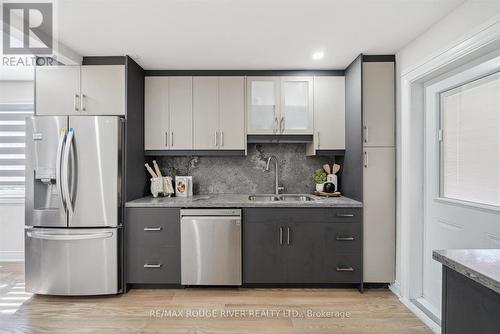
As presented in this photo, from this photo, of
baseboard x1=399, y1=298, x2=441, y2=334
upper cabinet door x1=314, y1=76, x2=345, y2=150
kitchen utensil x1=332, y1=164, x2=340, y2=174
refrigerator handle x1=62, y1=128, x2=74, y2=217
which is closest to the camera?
baseboard x1=399, y1=298, x2=441, y2=334

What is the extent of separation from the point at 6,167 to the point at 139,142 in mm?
2060

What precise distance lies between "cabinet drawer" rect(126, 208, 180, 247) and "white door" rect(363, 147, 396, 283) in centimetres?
189

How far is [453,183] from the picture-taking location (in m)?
2.26

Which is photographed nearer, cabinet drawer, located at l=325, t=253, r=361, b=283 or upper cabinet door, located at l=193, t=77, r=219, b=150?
cabinet drawer, located at l=325, t=253, r=361, b=283

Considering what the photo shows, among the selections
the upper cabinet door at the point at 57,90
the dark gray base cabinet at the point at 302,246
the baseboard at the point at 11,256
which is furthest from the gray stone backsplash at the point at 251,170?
the baseboard at the point at 11,256

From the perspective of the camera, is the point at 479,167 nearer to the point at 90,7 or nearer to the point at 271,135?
the point at 271,135

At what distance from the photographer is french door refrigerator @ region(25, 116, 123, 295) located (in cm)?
262

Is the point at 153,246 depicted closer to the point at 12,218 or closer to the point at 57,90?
the point at 57,90

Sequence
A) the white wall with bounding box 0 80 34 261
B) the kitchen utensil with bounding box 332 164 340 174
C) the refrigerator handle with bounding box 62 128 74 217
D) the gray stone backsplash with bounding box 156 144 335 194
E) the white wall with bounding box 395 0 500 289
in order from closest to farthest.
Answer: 1. the white wall with bounding box 395 0 500 289
2. the refrigerator handle with bounding box 62 128 74 217
3. the kitchen utensil with bounding box 332 164 340 174
4. the gray stone backsplash with bounding box 156 144 335 194
5. the white wall with bounding box 0 80 34 261

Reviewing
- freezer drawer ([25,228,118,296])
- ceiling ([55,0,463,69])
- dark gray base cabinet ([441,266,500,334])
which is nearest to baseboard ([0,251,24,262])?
freezer drawer ([25,228,118,296])

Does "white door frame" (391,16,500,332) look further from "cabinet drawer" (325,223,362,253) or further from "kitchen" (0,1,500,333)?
"cabinet drawer" (325,223,362,253)

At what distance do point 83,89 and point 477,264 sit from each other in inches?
129

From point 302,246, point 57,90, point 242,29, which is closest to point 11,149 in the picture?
point 57,90

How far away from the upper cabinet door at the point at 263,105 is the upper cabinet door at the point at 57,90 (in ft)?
5.77
